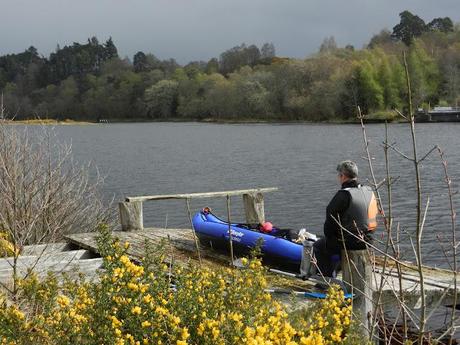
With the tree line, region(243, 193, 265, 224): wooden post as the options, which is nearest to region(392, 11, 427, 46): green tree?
the tree line

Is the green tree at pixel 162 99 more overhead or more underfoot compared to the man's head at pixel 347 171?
more overhead

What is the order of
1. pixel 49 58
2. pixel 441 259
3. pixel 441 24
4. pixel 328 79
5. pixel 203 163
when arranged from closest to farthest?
pixel 441 259, pixel 203 163, pixel 328 79, pixel 441 24, pixel 49 58

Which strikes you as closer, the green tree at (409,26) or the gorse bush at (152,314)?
the gorse bush at (152,314)

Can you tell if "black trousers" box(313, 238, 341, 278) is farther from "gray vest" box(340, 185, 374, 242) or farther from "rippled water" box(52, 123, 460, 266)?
"rippled water" box(52, 123, 460, 266)

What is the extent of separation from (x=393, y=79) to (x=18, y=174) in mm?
83428

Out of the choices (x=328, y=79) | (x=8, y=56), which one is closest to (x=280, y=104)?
(x=328, y=79)

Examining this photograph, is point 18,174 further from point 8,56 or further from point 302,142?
point 8,56

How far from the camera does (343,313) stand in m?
4.39

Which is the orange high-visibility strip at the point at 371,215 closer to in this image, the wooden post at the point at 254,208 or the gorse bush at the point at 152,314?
the gorse bush at the point at 152,314

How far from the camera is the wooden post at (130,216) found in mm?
12148

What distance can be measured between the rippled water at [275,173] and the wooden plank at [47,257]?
15.8ft

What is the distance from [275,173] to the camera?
32.2m

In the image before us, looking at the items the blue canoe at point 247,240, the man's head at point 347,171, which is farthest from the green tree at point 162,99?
the man's head at point 347,171

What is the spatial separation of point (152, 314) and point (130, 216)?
8.62 m
